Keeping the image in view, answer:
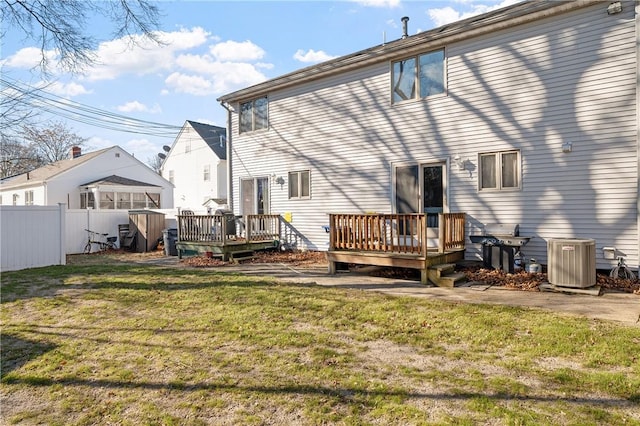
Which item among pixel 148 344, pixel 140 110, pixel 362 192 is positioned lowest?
pixel 148 344

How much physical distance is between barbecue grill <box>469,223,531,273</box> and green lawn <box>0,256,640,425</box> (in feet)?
9.79

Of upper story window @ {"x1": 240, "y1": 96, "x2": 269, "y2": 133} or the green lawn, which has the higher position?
upper story window @ {"x1": 240, "y1": 96, "x2": 269, "y2": 133}

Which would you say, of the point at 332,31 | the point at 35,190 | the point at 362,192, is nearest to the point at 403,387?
the point at 362,192

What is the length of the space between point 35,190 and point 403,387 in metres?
28.0

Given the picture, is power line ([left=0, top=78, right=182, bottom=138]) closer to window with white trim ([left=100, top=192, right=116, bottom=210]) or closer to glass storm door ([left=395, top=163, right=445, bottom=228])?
window with white trim ([left=100, top=192, right=116, bottom=210])

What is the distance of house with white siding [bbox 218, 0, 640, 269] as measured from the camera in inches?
295

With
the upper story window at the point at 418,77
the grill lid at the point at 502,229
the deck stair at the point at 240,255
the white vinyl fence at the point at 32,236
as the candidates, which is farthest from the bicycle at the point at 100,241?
the grill lid at the point at 502,229

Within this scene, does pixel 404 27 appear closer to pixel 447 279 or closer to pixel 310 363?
pixel 447 279

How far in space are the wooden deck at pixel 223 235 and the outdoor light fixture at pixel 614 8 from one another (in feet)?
32.4

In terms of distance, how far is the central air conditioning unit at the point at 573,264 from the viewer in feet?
21.6

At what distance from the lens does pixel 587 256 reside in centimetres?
661

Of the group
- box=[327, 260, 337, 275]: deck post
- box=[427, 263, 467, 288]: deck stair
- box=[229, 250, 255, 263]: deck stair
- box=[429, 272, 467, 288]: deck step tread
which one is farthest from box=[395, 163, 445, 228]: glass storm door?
box=[229, 250, 255, 263]: deck stair

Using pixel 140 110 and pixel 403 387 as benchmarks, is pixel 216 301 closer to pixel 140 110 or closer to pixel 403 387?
pixel 403 387

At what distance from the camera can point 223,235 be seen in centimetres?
1132
